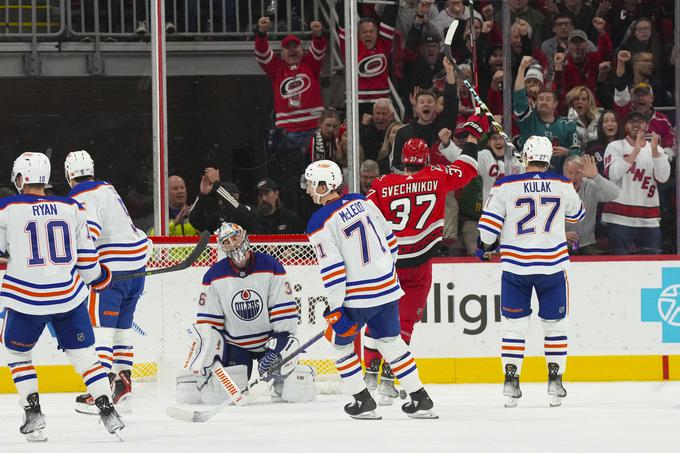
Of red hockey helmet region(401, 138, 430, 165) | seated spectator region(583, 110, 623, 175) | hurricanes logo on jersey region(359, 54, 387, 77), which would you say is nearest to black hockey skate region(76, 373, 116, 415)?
red hockey helmet region(401, 138, 430, 165)

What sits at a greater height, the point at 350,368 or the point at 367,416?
the point at 350,368

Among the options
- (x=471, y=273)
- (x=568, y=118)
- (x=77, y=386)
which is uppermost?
(x=568, y=118)

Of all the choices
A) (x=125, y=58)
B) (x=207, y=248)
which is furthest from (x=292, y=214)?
(x=125, y=58)

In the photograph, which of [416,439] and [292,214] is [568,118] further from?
[416,439]

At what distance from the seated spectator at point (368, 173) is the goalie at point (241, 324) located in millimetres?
1404

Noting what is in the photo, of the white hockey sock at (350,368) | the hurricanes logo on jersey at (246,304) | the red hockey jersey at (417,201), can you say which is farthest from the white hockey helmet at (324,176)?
the hurricanes logo on jersey at (246,304)

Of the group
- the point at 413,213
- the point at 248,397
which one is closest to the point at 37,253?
the point at 248,397

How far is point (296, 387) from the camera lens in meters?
6.14

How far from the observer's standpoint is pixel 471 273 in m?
6.95

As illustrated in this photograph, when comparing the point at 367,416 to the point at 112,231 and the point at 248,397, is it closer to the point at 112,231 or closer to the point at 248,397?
the point at 248,397

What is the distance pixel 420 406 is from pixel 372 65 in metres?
3.05

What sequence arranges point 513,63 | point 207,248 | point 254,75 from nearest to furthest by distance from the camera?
point 207,248 < point 513,63 < point 254,75

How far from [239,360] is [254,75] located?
279 cm

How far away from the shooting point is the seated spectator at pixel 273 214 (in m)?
7.07
